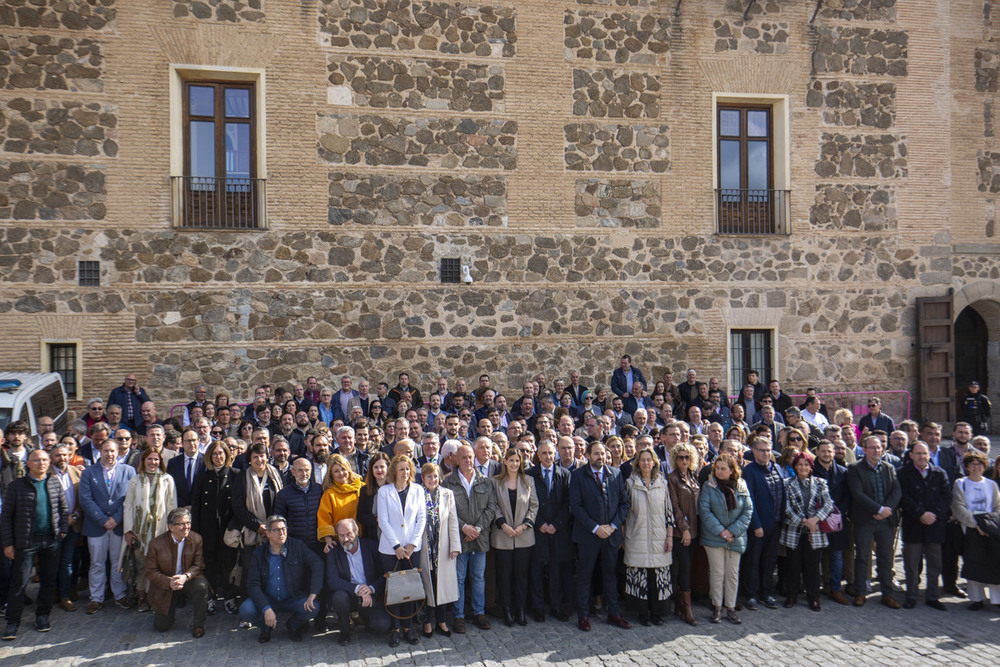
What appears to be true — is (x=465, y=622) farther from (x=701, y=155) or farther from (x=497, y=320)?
(x=701, y=155)

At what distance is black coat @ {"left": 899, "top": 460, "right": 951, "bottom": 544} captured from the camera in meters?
7.94

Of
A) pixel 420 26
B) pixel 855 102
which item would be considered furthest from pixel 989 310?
pixel 420 26

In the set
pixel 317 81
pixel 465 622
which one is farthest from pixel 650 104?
pixel 465 622

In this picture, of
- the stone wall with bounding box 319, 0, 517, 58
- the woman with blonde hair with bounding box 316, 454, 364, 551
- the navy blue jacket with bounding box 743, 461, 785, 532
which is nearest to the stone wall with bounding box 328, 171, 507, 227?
the stone wall with bounding box 319, 0, 517, 58

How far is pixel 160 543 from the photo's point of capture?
708cm

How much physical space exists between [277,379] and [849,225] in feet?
34.8

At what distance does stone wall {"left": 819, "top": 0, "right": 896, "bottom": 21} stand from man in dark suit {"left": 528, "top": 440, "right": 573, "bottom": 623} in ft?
38.6

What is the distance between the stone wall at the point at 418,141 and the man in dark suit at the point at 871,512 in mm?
7928

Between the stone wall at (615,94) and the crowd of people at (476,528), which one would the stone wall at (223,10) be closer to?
the stone wall at (615,94)

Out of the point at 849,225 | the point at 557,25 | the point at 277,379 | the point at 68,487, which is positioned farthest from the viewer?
the point at 849,225

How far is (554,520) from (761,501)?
6.56ft

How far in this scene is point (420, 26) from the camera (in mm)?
13516

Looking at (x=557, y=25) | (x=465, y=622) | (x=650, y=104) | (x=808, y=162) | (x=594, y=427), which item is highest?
(x=557, y=25)

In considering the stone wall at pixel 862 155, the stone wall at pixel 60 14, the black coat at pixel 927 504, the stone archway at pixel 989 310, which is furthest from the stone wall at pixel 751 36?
the stone wall at pixel 60 14
